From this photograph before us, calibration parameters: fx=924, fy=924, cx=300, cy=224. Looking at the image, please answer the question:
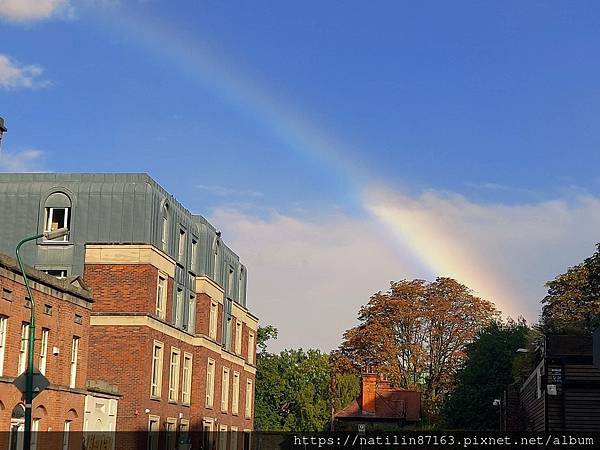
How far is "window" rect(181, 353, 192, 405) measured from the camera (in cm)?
5484

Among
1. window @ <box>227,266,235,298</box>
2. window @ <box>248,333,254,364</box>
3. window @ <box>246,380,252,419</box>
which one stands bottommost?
window @ <box>246,380,252,419</box>

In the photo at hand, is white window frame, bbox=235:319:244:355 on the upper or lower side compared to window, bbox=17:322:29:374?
upper

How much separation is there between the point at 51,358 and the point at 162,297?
12.9 m

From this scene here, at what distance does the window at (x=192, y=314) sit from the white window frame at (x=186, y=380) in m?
1.74

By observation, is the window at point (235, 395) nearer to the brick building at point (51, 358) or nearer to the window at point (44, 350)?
the brick building at point (51, 358)

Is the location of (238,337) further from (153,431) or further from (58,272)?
(58,272)

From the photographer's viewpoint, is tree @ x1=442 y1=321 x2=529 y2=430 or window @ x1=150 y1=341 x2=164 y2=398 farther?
tree @ x1=442 y1=321 x2=529 y2=430

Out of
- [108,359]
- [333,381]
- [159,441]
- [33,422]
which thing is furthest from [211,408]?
[333,381]

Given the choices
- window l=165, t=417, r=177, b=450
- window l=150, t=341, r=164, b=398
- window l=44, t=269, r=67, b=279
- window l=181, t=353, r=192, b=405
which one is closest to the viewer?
window l=44, t=269, r=67, b=279

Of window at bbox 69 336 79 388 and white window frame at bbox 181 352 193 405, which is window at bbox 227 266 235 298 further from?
window at bbox 69 336 79 388

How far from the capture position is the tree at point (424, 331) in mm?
82938

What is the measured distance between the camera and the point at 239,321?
70.3m

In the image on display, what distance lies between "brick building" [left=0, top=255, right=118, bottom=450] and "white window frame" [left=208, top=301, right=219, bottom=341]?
1545 cm

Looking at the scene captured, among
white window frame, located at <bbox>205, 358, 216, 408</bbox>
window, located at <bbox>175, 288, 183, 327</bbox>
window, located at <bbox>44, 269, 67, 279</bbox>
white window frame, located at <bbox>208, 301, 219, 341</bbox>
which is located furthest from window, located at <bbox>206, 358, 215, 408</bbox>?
window, located at <bbox>44, 269, 67, 279</bbox>
